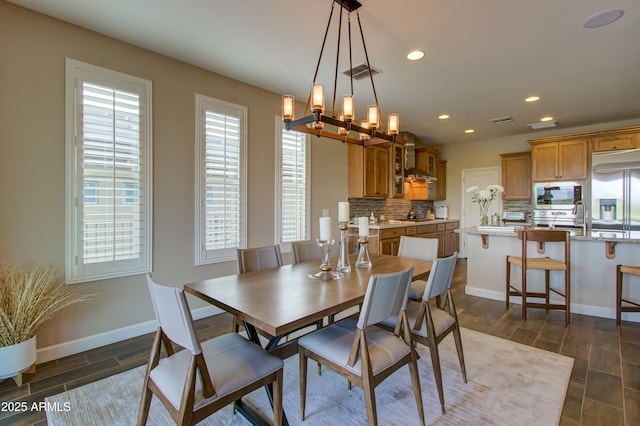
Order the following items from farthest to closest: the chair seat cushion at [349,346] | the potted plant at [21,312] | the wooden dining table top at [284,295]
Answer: the potted plant at [21,312] < the chair seat cushion at [349,346] < the wooden dining table top at [284,295]

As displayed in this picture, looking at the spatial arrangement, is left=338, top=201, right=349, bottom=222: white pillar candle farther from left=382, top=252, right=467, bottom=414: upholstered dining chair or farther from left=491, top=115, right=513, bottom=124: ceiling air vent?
left=491, top=115, right=513, bottom=124: ceiling air vent

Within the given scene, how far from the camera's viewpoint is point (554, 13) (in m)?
2.36

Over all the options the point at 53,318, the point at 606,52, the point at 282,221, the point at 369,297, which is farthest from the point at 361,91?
the point at 53,318

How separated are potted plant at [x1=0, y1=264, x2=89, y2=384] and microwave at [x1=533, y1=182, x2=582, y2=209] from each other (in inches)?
279

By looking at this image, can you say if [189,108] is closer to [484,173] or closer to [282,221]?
[282,221]

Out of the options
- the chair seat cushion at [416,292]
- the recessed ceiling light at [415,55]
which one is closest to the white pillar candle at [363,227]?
the chair seat cushion at [416,292]

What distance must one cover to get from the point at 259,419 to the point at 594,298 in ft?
13.1

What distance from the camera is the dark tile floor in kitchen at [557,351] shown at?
1895 millimetres

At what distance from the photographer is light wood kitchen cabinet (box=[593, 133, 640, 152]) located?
4.95 m

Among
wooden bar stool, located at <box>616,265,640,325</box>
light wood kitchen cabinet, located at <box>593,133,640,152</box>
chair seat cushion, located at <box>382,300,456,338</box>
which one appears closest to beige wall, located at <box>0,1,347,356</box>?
chair seat cushion, located at <box>382,300,456,338</box>

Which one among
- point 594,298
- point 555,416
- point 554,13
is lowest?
point 555,416

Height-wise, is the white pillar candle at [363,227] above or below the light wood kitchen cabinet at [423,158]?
below

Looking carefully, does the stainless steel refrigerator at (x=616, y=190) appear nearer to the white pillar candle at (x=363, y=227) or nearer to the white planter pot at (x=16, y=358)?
the white pillar candle at (x=363, y=227)

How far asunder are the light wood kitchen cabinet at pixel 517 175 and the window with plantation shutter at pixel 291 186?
4.53 m
